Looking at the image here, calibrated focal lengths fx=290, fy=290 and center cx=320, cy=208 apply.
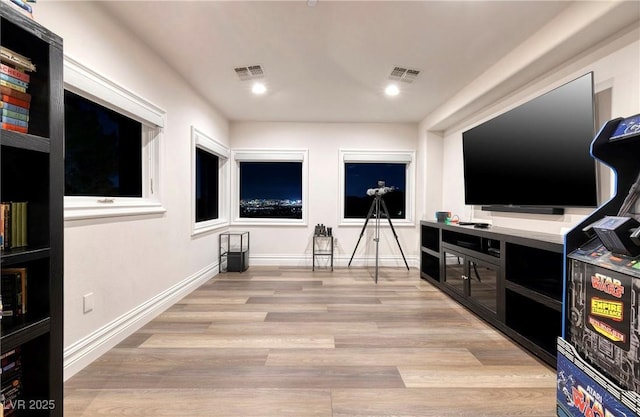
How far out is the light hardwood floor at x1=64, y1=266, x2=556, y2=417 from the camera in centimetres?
144

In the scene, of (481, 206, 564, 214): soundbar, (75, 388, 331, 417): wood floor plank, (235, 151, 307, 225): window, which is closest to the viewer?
(75, 388, 331, 417): wood floor plank

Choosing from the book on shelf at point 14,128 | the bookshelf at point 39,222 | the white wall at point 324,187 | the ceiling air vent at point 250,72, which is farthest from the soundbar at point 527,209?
the book on shelf at point 14,128

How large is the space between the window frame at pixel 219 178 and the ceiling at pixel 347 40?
59 centimetres

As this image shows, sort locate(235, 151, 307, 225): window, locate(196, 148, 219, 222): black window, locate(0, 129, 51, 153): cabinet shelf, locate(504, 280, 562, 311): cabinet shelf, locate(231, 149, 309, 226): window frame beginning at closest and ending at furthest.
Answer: locate(0, 129, 51, 153): cabinet shelf
locate(504, 280, 562, 311): cabinet shelf
locate(196, 148, 219, 222): black window
locate(231, 149, 309, 226): window frame
locate(235, 151, 307, 225): window

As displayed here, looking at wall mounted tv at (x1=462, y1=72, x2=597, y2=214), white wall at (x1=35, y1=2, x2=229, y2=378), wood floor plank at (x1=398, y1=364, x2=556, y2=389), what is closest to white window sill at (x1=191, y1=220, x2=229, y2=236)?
white wall at (x1=35, y1=2, x2=229, y2=378)

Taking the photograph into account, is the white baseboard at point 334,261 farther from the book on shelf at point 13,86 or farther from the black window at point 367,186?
the book on shelf at point 13,86

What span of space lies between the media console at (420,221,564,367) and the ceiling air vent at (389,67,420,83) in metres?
1.56

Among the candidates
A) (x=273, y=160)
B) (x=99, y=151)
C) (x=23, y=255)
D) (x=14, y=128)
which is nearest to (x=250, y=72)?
(x=99, y=151)

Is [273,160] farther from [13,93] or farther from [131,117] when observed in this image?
[13,93]

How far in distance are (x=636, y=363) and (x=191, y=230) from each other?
335cm

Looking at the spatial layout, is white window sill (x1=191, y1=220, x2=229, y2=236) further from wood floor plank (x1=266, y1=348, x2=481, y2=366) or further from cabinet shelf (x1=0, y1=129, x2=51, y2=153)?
cabinet shelf (x1=0, y1=129, x2=51, y2=153)

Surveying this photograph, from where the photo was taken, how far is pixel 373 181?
4941 millimetres

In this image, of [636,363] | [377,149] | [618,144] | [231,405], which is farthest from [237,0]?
[377,149]

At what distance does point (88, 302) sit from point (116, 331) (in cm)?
37
